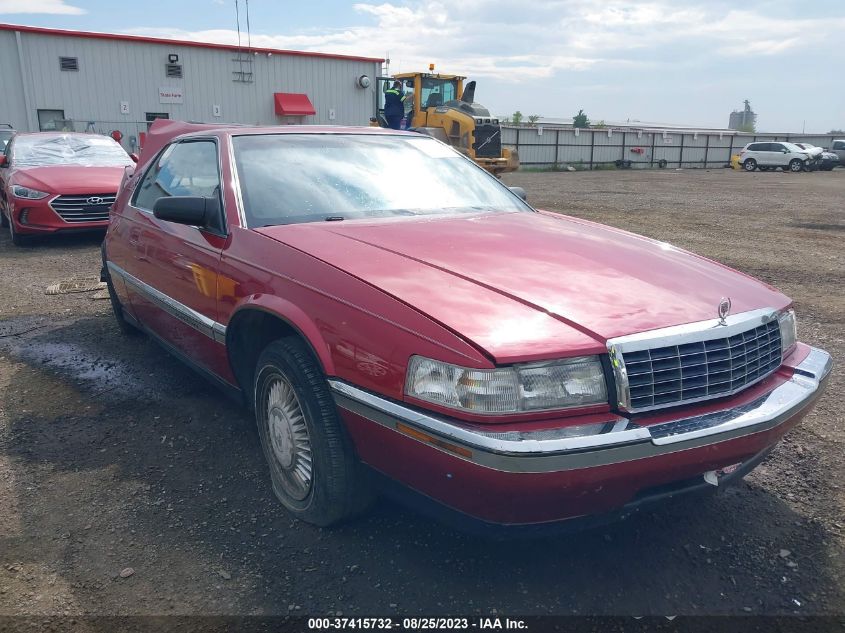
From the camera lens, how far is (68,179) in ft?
29.8

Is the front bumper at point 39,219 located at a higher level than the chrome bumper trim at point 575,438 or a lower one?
lower

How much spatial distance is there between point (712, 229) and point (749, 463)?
9788 millimetres

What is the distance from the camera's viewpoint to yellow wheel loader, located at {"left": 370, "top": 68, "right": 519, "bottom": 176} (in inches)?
768

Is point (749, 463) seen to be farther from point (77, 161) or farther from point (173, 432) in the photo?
point (77, 161)

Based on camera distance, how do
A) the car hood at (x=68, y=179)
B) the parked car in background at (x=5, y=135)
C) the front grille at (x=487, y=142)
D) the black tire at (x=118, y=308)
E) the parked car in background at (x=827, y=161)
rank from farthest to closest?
1. the parked car in background at (x=827, y=161)
2. the front grille at (x=487, y=142)
3. the parked car in background at (x=5, y=135)
4. the car hood at (x=68, y=179)
5. the black tire at (x=118, y=308)

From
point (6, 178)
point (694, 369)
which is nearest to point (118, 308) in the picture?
point (694, 369)

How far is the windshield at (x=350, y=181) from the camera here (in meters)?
3.24

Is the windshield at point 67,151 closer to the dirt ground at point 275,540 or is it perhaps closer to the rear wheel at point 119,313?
the rear wheel at point 119,313

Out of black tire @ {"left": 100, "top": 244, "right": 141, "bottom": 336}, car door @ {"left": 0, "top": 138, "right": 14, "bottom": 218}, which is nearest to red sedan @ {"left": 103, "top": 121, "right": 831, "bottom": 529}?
black tire @ {"left": 100, "top": 244, "right": 141, "bottom": 336}

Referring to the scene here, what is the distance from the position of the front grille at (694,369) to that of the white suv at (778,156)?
1450 inches

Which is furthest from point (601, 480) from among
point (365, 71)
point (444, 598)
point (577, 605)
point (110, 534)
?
point (365, 71)

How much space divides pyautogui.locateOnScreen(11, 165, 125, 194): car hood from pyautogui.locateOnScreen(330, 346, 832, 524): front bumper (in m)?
7.99

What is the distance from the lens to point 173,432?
11.9 feet

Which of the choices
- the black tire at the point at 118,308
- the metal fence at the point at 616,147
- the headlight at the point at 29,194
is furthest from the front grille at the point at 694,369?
the metal fence at the point at 616,147
